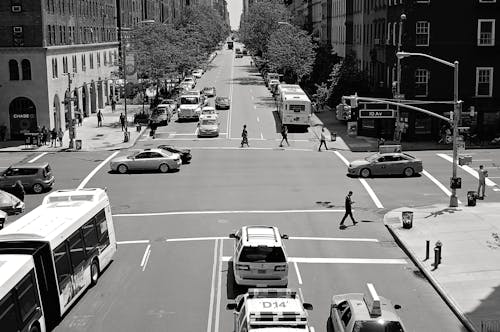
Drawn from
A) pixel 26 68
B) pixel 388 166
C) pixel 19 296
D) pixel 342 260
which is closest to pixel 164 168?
pixel 388 166

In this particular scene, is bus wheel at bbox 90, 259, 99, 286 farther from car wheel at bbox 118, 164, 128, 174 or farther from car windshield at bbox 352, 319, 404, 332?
car wheel at bbox 118, 164, 128, 174

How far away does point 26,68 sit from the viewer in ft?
198

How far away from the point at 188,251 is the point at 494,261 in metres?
11.5

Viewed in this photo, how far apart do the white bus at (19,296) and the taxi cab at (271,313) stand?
5051mm

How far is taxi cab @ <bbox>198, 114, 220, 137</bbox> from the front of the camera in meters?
60.1

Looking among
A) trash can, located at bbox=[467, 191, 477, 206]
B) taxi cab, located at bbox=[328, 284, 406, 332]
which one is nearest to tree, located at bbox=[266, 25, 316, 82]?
trash can, located at bbox=[467, 191, 477, 206]

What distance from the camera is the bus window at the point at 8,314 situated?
15453mm

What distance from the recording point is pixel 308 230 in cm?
3014

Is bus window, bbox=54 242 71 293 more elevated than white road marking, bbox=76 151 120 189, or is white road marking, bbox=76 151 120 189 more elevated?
bus window, bbox=54 242 71 293

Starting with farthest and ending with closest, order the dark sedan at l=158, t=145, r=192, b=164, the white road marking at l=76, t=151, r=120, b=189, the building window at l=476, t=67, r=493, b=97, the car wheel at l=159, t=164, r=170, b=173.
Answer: the building window at l=476, t=67, r=493, b=97
the dark sedan at l=158, t=145, r=192, b=164
the car wheel at l=159, t=164, r=170, b=173
the white road marking at l=76, t=151, r=120, b=189

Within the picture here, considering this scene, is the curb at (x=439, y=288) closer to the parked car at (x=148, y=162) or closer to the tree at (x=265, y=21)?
the parked car at (x=148, y=162)

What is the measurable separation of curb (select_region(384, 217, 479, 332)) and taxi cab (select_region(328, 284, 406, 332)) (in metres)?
3.61

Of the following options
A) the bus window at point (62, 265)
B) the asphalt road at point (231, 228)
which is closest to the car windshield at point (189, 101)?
the asphalt road at point (231, 228)

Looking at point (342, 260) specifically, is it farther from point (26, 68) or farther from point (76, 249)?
point (26, 68)
